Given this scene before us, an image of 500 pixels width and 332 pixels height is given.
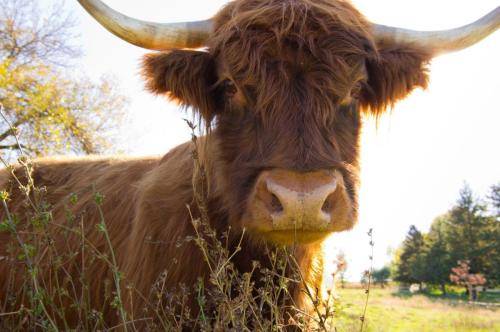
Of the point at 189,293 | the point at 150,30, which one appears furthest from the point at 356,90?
the point at 189,293

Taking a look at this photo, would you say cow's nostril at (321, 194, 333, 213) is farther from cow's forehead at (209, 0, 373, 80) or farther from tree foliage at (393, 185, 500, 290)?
tree foliage at (393, 185, 500, 290)

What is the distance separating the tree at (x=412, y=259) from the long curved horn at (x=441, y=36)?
195ft

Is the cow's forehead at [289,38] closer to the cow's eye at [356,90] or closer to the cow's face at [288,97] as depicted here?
the cow's face at [288,97]

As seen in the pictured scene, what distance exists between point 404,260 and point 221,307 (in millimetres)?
70185

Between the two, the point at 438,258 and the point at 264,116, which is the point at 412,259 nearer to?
the point at 438,258

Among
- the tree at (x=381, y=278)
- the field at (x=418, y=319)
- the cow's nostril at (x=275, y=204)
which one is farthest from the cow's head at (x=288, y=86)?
the field at (x=418, y=319)

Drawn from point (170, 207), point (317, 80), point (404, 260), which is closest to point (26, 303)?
point (170, 207)

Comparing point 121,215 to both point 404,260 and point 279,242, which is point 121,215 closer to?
point 279,242

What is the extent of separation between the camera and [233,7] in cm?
400

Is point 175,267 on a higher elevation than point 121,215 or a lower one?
lower

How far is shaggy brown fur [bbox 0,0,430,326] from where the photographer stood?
127 inches

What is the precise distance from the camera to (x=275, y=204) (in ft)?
9.38

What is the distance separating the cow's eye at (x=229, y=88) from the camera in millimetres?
3671

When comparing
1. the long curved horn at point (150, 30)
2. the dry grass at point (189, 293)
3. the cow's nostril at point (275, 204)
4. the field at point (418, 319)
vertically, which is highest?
the long curved horn at point (150, 30)
